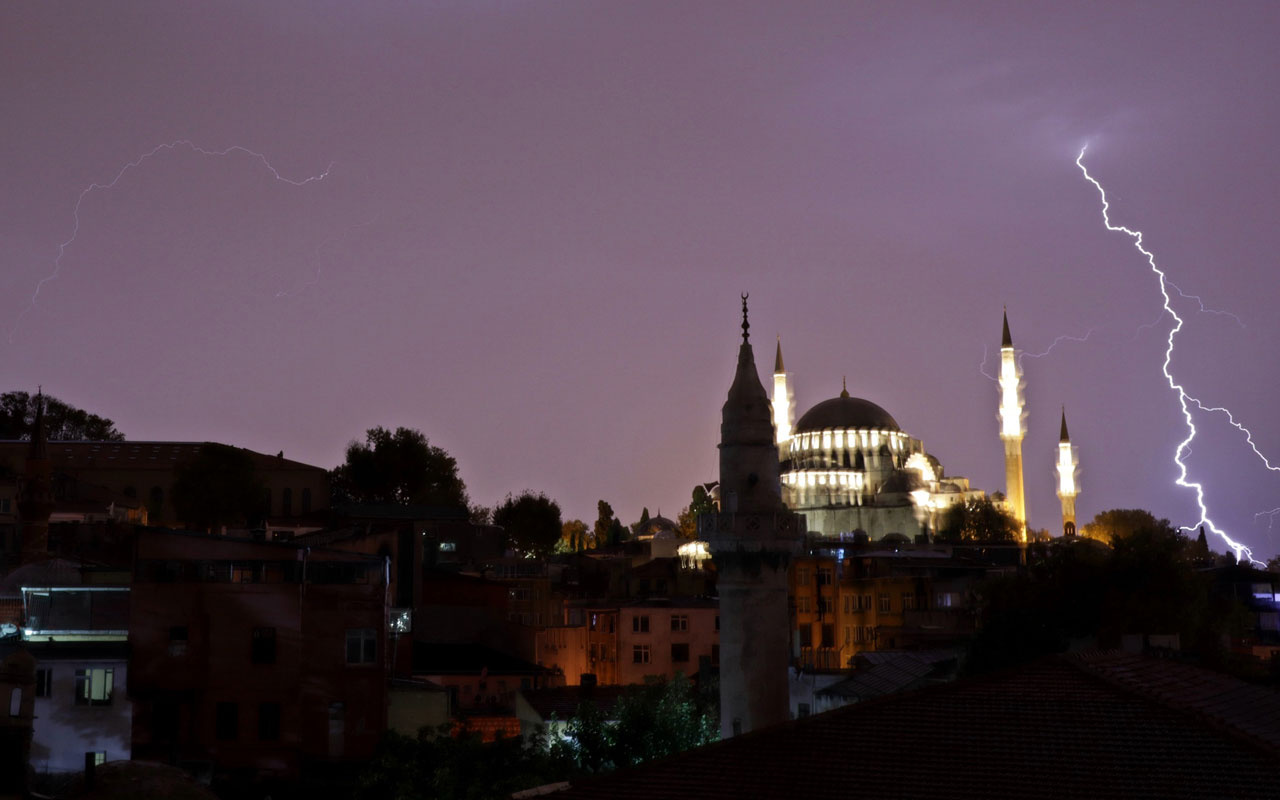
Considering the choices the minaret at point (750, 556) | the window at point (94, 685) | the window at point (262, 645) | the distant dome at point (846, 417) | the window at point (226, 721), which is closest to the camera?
the minaret at point (750, 556)

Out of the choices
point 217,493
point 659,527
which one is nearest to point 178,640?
point 217,493

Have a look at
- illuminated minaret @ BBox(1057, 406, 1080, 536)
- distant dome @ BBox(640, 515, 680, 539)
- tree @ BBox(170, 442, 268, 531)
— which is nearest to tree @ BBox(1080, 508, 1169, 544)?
illuminated minaret @ BBox(1057, 406, 1080, 536)

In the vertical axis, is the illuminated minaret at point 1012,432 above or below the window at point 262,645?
above

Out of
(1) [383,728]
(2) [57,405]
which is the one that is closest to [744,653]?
(1) [383,728]

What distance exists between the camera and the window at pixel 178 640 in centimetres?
4084

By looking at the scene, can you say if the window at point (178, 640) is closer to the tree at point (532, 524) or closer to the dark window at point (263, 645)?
the dark window at point (263, 645)

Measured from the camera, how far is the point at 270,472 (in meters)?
113

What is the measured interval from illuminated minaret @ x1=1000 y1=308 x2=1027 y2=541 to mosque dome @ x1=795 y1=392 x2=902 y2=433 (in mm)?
11585

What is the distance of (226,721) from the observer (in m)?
40.9

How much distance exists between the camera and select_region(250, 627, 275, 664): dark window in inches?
1624

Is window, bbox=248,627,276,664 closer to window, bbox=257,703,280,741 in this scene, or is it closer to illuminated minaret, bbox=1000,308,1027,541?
window, bbox=257,703,280,741

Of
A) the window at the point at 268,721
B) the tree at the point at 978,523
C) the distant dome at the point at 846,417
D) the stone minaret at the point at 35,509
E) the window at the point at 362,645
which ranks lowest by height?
the window at the point at 268,721

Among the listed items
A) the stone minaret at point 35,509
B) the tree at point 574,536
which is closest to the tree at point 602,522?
the tree at point 574,536

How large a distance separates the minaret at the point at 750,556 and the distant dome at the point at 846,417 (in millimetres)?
103107
